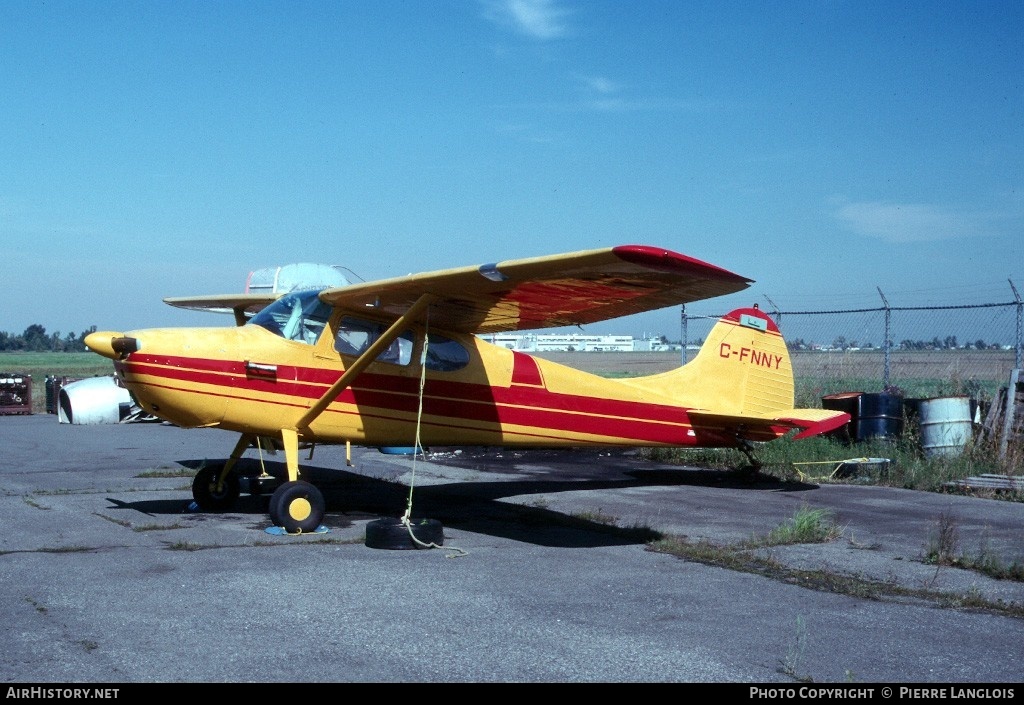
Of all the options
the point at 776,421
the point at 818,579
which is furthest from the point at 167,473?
the point at 818,579

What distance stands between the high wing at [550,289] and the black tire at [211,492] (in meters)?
2.35

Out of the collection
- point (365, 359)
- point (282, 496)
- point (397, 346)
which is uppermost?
point (397, 346)

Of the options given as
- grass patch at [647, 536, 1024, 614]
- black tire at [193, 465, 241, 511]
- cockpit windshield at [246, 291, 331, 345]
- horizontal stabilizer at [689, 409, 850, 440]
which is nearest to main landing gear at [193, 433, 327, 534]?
black tire at [193, 465, 241, 511]

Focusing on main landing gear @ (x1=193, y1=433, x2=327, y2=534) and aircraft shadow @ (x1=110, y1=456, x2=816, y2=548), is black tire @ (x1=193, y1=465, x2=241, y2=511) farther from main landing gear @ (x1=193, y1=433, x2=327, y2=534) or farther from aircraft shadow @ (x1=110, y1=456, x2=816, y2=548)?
aircraft shadow @ (x1=110, y1=456, x2=816, y2=548)

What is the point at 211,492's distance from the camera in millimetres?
10008

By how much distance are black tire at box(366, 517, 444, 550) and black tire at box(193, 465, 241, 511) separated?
2.75 metres

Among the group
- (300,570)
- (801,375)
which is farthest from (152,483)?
(801,375)

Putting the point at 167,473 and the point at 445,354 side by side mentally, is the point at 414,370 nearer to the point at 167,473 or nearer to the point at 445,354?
the point at 445,354

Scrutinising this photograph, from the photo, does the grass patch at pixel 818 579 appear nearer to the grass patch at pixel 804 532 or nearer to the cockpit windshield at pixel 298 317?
the grass patch at pixel 804 532

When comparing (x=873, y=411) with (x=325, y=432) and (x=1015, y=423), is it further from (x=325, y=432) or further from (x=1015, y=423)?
(x=325, y=432)

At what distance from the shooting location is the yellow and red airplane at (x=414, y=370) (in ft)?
27.3

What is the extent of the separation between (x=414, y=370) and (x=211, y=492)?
2542 mm

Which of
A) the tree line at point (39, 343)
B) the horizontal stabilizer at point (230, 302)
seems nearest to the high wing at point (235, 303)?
the horizontal stabilizer at point (230, 302)
